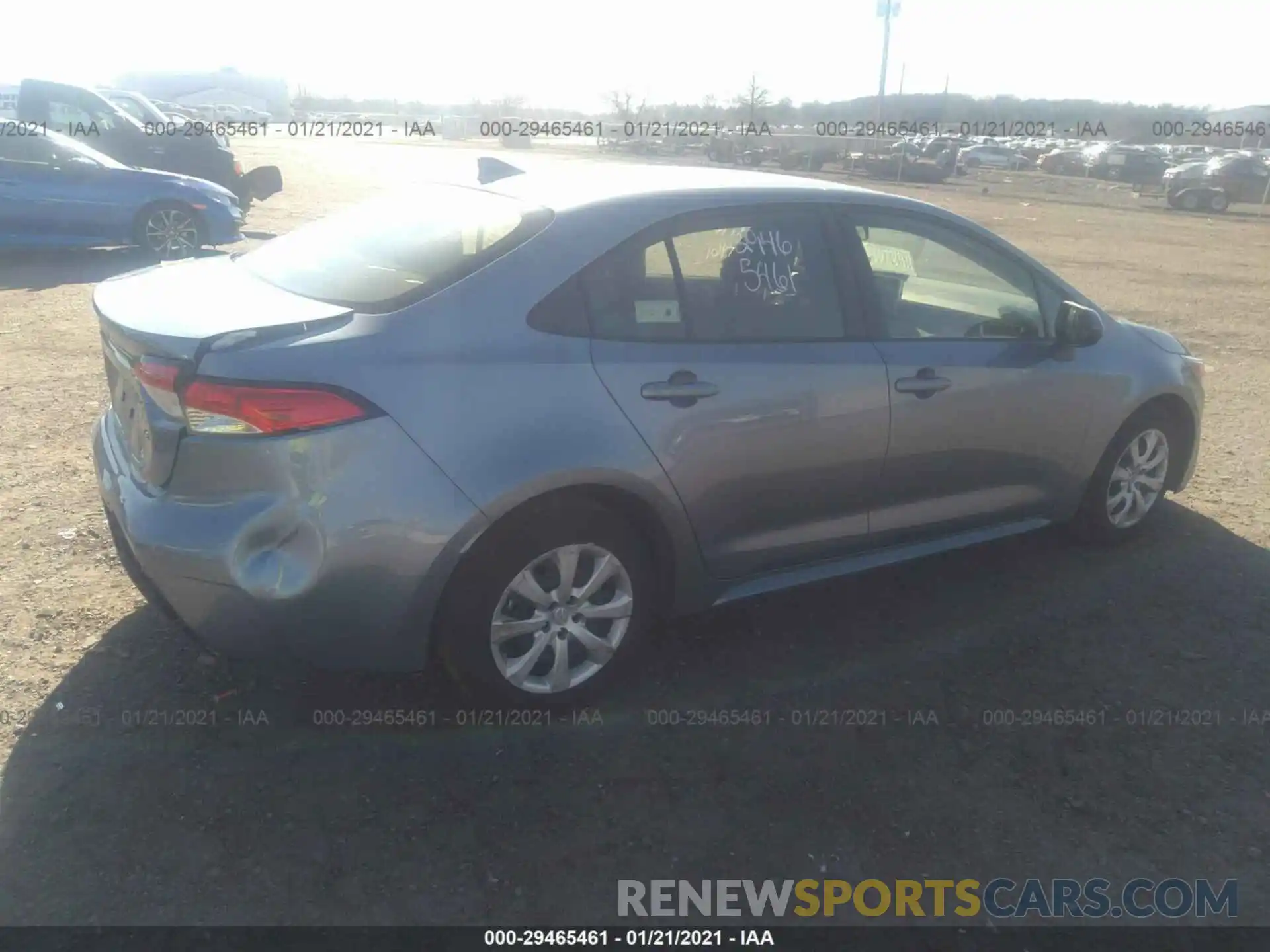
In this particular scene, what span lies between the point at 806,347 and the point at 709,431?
537mm

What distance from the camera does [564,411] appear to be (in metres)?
3.05

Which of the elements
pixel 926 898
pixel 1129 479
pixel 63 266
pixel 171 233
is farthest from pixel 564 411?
pixel 63 266

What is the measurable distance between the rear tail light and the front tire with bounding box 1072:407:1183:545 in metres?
3.44

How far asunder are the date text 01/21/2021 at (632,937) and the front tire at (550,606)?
84cm

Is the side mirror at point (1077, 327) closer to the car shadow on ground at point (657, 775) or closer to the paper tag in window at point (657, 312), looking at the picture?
the car shadow on ground at point (657, 775)

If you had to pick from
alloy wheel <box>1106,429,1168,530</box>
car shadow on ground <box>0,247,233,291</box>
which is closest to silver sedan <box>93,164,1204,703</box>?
alloy wheel <box>1106,429,1168,530</box>

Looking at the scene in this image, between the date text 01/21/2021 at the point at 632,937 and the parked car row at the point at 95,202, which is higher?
the parked car row at the point at 95,202

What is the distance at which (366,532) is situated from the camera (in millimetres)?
2811

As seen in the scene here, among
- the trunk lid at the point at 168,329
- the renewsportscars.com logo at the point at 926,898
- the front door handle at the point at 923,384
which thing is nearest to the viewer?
the renewsportscars.com logo at the point at 926,898

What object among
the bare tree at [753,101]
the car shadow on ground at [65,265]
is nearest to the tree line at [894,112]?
the bare tree at [753,101]

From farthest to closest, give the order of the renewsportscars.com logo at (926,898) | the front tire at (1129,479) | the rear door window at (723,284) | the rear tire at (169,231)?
1. the rear tire at (169,231)
2. the front tire at (1129,479)
3. the rear door window at (723,284)
4. the renewsportscars.com logo at (926,898)

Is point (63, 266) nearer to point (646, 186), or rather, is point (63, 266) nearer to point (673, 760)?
point (646, 186)

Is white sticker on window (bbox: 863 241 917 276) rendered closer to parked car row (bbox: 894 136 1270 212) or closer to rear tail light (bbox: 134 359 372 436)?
rear tail light (bbox: 134 359 372 436)

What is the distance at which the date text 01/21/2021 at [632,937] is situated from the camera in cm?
251
